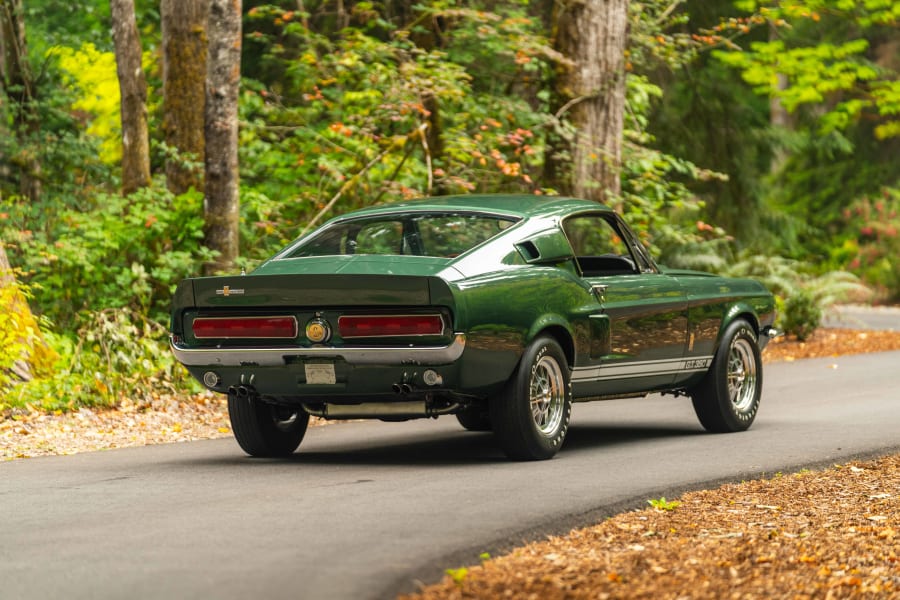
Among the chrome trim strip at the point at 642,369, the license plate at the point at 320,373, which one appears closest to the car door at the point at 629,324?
the chrome trim strip at the point at 642,369

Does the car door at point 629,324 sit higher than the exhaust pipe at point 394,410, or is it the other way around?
the car door at point 629,324

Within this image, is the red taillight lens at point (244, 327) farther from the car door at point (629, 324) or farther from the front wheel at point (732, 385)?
the front wheel at point (732, 385)

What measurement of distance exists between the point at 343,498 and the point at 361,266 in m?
1.74

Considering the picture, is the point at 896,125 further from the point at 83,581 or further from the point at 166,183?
the point at 83,581

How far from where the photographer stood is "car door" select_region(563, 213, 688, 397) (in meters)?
10.1

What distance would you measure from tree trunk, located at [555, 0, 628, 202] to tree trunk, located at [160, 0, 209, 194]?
4.81 metres

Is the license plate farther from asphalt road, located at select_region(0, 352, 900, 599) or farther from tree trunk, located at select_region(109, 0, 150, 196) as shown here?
tree trunk, located at select_region(109, 0, 150, 196)

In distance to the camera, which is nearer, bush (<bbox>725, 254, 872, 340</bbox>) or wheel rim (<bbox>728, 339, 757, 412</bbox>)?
wheel rim (<bbox>728, 339, 757, 412</bbox>)

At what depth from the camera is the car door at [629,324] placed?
10062 mm

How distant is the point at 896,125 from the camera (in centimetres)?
3856

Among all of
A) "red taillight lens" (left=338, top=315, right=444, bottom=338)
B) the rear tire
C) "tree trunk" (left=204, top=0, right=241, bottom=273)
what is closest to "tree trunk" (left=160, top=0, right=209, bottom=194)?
"tree trunk" (left=204, top=0, right=241, bottom=273)

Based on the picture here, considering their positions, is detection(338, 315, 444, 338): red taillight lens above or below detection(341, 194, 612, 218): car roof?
below

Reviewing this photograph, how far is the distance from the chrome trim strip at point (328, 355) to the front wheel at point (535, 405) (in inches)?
25.7

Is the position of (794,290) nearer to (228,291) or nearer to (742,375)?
(742,375)
